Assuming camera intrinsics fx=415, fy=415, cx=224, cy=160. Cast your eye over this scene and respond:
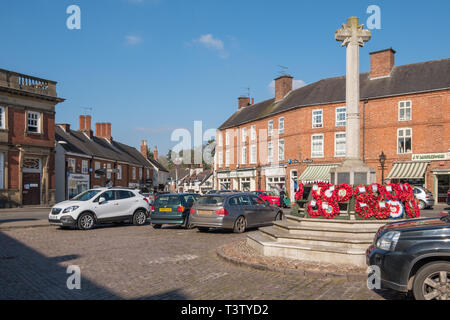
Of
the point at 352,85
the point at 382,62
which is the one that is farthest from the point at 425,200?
the point at 352,85

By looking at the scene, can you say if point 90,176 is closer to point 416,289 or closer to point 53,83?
point 53,83

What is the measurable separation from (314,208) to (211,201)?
5.16m

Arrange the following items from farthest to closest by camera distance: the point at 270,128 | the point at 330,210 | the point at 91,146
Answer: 1. the point at 91,146
2. the point at 270,128
3. the point at 330,210

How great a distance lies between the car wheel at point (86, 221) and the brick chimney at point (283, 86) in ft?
104

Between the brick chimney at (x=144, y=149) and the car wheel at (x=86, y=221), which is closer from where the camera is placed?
the car wheel at (x=86, y=221)

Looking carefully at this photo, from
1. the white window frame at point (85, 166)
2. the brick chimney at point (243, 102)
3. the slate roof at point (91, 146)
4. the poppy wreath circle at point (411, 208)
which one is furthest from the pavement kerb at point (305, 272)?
the brick chimney at point (243, 102)

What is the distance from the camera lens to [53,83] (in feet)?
118

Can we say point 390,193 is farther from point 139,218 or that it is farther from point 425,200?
point 425,200

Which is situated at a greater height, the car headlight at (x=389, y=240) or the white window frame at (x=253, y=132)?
the white window frame at (x=253, y=132)

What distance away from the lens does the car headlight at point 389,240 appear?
5816mm

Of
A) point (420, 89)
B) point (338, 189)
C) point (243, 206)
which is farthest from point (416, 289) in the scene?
point (420, 89)

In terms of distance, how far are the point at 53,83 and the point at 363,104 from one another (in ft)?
87.8

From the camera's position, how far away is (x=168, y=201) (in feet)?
54.4

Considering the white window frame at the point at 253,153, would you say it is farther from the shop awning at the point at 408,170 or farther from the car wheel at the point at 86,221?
the car wheel at the point at 86,221
